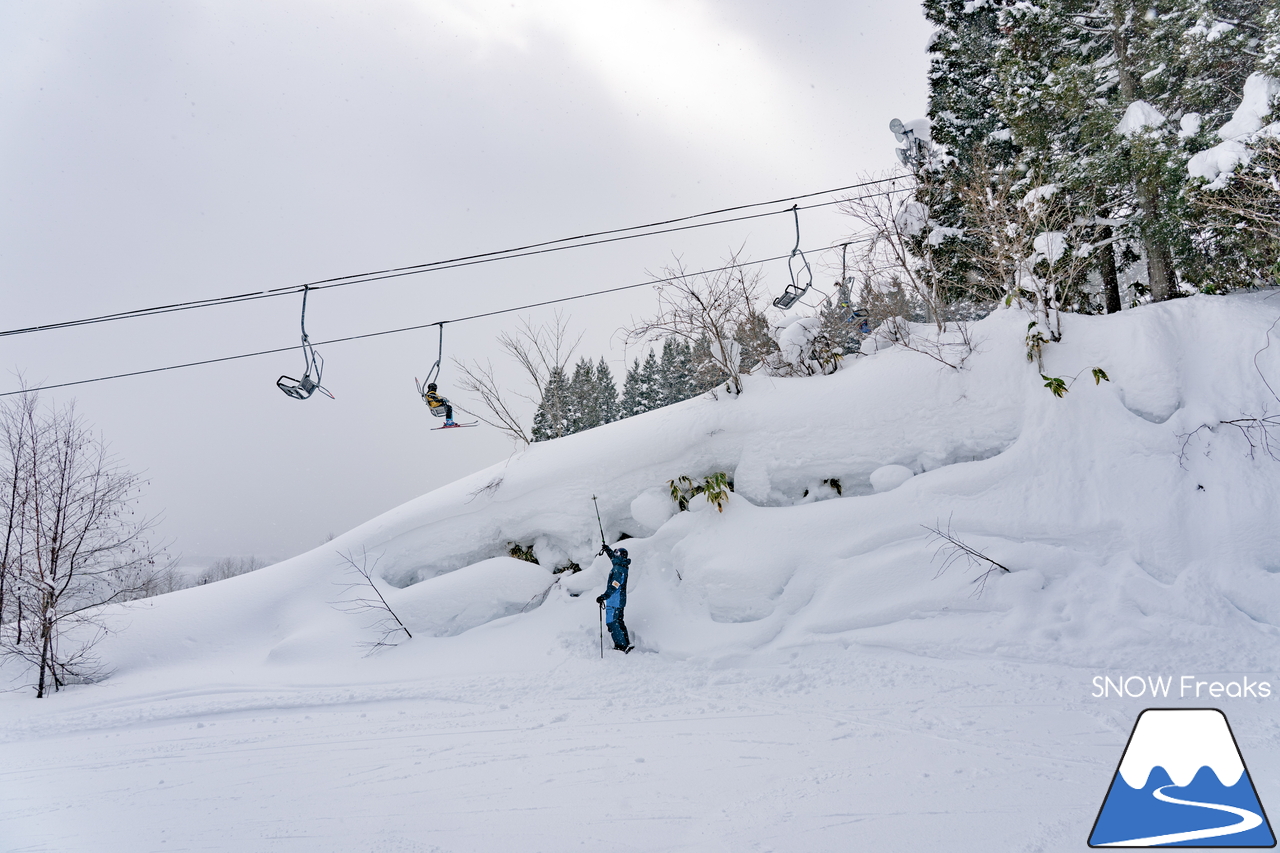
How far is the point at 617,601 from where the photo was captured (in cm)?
865

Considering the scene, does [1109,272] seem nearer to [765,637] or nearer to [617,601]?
[765,637]

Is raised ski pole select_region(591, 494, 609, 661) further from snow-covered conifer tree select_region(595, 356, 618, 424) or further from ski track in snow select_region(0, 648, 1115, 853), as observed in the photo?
snow-covered conifer tree select_region(595, 356, 618, 424)

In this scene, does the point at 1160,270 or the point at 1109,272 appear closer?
the point at 1160,270

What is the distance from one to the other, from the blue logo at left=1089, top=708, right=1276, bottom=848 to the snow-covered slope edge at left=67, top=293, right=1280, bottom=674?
2519 mm

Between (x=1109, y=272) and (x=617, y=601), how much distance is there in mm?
12354

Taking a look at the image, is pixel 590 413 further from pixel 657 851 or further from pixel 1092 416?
pixel 657 851

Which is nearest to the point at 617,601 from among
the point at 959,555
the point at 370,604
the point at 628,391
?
the point at 959,555

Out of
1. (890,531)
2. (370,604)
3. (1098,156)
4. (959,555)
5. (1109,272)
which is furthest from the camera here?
(1109,272)

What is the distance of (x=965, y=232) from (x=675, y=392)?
721 inches

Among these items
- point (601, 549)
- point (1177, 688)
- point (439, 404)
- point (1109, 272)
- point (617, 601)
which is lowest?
point (1177, 688)

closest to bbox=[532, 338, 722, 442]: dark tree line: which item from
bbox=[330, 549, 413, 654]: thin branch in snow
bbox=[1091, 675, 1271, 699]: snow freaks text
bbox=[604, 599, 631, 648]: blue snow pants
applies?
bbox=[330, 549, 413, 654]: thin branch in snow

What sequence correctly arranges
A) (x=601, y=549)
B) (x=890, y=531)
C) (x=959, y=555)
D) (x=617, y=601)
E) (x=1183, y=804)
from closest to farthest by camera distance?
(x=1183, y=804) → (x=959, y=555) → (x=890, y=531) → (x=617, y=601) → (x=601, y=549)

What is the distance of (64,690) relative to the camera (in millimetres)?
10102

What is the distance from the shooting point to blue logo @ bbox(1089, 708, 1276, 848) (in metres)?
3.33
